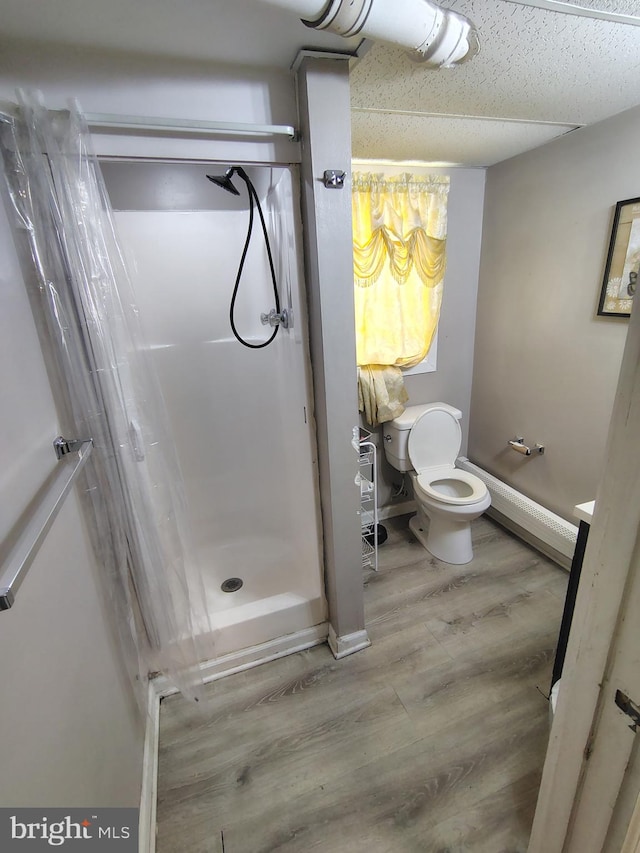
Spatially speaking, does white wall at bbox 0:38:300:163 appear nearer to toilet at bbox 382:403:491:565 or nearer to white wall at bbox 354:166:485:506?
white wall at bbox 354:166:485:506

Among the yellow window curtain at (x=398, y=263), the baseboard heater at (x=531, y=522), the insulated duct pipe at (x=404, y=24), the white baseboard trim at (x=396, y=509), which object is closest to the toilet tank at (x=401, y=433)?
the yellow window curtain at (x=398, y=263)

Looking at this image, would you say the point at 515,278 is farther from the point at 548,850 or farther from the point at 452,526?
the point at 548,850

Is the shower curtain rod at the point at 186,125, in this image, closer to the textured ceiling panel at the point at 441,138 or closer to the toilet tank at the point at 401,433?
the textured ceiling panel at the point at 441,138

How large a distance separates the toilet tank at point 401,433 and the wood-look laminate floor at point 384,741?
79 cm

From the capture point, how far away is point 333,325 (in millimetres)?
1350

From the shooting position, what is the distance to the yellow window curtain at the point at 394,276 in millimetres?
2062

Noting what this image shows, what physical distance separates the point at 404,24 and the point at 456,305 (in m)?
1.74

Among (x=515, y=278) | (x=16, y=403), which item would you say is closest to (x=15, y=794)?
(x=16, y=403)

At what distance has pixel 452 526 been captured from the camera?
224 centimetres

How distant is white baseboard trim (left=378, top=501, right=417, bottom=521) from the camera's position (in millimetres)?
2711

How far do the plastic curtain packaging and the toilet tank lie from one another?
4.50ft

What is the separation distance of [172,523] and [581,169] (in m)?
2.40

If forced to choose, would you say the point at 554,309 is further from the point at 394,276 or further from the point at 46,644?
the point at 46,644

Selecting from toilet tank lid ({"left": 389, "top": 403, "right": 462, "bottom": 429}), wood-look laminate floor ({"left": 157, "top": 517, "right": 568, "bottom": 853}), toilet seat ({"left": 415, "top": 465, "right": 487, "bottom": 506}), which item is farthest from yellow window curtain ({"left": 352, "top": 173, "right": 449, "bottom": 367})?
wood-look laminate floor ({"left": 157, "top": 517, "right": 568, "bottom": 853})
